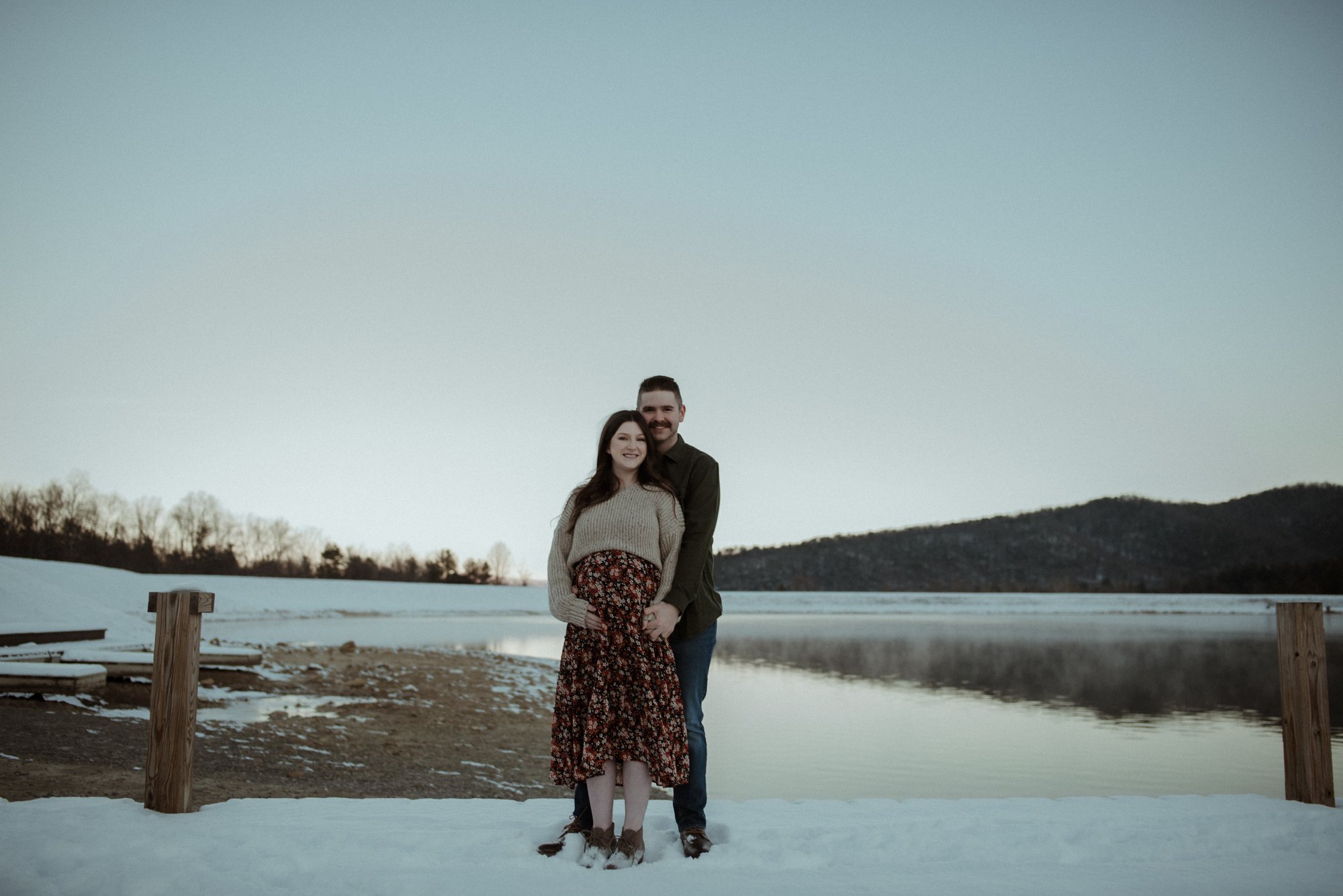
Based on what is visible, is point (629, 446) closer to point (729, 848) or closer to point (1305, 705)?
point (729, 848)

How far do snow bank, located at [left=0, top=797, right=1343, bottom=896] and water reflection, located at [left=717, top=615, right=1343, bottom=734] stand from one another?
5.65 m

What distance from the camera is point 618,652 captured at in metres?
3.05

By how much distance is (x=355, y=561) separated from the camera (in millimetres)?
51375

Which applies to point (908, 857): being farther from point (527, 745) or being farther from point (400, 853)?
point (527, 745)

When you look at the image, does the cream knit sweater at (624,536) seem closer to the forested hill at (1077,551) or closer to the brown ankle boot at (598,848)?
the brown ankle boot at (598,848)

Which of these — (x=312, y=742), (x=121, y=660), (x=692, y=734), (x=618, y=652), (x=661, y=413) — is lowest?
(x=312, y=742)

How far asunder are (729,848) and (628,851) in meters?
0.40

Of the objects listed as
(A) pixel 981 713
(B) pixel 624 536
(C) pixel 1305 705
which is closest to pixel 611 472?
(B) pixel 624 536

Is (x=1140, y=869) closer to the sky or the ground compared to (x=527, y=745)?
closer to the sky

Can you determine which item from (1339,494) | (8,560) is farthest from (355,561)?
(1339,494)

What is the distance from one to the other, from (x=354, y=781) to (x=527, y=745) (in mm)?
1923

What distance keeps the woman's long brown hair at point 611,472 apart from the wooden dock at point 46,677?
660 centimetres

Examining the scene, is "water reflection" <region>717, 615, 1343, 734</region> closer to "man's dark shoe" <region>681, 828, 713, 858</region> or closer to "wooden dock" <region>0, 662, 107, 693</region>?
"man's dark shoe" <region>681, 828, 713, 858</region>

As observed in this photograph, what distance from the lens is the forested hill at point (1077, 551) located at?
65.2 m
